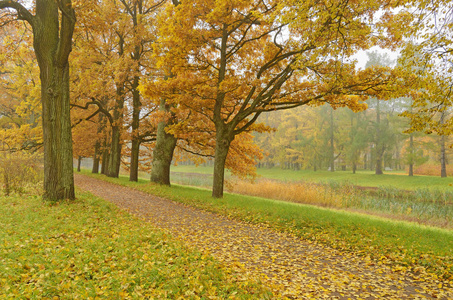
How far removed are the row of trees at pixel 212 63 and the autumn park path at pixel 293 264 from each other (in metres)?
4.40

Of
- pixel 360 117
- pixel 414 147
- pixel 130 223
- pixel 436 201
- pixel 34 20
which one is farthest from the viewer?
pixel 360 117

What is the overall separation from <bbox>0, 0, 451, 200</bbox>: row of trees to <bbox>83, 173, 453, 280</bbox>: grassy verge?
3.26m

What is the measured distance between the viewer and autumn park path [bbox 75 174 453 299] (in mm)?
4379

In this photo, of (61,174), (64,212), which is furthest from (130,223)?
(61,174)

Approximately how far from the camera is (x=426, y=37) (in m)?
5.96

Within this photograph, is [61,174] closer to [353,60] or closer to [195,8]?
[195,8]

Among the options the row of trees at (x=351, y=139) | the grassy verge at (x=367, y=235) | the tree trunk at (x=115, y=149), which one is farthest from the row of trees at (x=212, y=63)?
the row of trees at (x=351, y=139)

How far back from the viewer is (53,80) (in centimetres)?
871

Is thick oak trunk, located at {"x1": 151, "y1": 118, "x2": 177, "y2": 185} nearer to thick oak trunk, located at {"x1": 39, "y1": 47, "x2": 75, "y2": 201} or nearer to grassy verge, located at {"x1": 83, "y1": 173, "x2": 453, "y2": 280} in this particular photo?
grassy verge, located at {"x1": 83, "y1": 173, "x2": 453, "y2": 280}

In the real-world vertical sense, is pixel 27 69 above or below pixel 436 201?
above

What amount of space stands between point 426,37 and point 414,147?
27.6 meters

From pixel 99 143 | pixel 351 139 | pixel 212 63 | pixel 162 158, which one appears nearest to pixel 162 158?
pixel 162 158

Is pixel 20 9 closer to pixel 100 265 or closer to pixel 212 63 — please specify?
pixel 212 63

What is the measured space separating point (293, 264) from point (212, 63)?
9324mm
